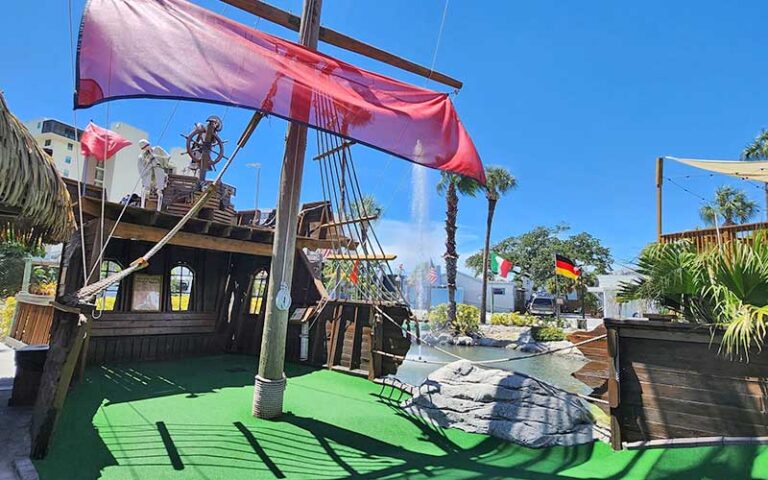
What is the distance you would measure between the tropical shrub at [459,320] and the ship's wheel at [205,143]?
46.0ft

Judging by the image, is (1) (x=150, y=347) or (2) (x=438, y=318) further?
(2) (x=438, y=318)

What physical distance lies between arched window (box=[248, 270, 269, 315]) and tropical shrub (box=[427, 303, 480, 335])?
484 inches

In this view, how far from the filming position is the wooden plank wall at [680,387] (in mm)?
3383

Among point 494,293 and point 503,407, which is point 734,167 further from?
point 494,293

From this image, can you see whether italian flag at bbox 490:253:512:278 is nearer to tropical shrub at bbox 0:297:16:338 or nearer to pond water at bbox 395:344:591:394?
pond water at bbox 395:344:591:394

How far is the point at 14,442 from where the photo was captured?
10.5 feet

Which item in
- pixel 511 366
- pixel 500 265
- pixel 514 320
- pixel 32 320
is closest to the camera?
pixel 32 320

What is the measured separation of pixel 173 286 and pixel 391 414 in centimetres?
549

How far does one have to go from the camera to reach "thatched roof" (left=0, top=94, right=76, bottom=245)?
109 inches

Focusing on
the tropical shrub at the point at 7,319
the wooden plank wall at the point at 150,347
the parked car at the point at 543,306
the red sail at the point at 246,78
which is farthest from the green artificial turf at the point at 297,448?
the parked car at the point at 543,306

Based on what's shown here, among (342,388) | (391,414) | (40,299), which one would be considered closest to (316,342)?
(342,388)

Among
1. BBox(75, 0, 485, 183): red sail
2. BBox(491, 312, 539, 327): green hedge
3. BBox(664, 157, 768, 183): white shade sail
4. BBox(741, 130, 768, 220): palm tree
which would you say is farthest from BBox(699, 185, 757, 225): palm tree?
BBox(75, 0, 485, 183): red sail

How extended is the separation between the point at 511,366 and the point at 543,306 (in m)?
13.2

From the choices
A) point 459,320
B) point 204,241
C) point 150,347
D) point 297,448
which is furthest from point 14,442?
point 459,320
